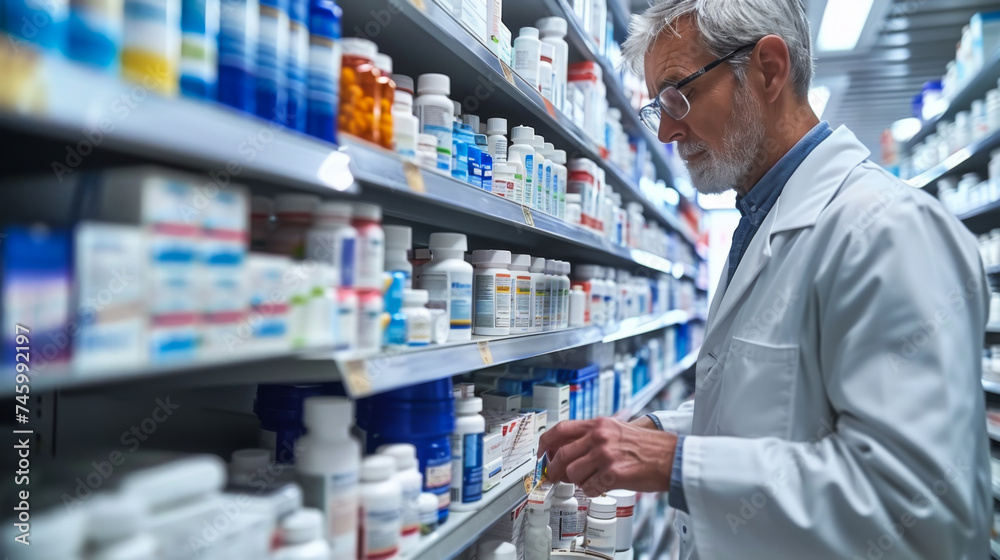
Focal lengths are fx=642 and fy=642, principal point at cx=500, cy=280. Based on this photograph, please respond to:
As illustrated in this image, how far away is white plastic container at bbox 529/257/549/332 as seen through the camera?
190 centimetres

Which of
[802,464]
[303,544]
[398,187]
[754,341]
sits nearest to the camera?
[303,544]

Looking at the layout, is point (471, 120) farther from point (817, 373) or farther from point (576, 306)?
point (817, 373)

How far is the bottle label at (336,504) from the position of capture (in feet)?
3.11

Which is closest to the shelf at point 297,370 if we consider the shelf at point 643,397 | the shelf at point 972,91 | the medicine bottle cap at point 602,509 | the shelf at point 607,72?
the medicine bottle cap at point 602,509

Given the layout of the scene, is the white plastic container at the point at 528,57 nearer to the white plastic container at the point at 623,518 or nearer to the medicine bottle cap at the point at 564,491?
the medicine bottle cap at the point at 564,491

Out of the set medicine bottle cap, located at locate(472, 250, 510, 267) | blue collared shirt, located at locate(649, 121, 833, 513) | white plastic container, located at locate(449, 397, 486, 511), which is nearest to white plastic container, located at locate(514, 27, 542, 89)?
medicine bottle cap, located at locate(472, 250, 510, 267)

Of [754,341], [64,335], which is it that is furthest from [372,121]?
[754,341]

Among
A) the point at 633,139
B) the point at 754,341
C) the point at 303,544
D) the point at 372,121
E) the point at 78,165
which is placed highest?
the point at 633,139

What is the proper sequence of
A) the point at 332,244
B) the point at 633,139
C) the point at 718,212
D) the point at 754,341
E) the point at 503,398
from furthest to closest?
the point at 718,212
the point at 633,139
the point at 503,398
the point at 754,341
the point at 332,244

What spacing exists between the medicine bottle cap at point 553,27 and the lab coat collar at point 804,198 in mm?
976

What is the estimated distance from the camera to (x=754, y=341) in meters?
1.49

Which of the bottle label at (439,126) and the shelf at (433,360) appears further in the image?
the bottle label at (439,126)

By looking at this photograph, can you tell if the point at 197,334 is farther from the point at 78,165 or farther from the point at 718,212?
the point at 718,212

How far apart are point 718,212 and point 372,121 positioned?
10595 millimetres
